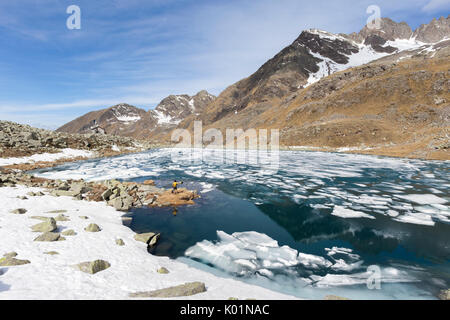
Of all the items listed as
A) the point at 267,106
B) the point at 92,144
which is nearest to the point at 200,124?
the point at 267,106

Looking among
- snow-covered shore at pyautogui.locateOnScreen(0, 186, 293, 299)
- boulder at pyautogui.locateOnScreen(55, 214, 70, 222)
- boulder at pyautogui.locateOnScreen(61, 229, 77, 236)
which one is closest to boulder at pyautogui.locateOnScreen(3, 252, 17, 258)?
snow-covered shore at pyautogui.locateOnScreen(0, 186, 293, 299)

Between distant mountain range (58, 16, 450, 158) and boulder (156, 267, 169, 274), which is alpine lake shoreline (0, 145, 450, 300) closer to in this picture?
boulder (156, 267, 169, 274)

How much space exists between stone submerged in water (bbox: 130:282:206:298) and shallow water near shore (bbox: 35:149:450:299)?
6.64 feet

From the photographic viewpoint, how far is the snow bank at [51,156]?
28.9 m

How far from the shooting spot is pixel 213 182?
22125mm

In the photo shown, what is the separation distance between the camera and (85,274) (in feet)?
19.7

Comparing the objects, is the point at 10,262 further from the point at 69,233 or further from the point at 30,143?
the point at 30,143

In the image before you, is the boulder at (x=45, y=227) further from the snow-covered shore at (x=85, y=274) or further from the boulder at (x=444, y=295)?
the boulder at (x=444, y=295)

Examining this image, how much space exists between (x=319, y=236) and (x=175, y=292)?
25.1ft

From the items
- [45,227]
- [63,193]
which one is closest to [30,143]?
[63,193]

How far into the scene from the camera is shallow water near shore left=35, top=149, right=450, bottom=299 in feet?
23.2

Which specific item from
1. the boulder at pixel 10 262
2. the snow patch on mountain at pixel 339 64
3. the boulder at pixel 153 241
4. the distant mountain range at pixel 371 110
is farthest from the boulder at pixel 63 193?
the snow patch on mountain at pixel 339 64
